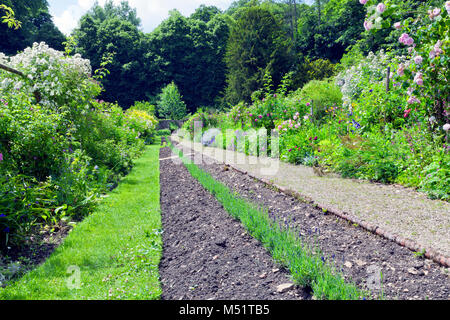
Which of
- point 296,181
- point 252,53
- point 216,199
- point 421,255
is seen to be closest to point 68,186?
point 216,199

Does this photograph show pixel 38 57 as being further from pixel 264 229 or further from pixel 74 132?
pixel 264 229

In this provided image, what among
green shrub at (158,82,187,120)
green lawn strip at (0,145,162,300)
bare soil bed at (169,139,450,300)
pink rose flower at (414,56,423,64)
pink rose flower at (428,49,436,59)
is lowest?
green lawn strip at (0,145,162,300)

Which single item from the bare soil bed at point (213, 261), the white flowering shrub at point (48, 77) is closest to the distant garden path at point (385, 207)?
the bare soil bed at point (213, 261)

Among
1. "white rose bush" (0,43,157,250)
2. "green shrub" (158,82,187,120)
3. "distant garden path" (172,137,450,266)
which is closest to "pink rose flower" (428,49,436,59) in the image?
"distant garden path" (172,137,450,266)

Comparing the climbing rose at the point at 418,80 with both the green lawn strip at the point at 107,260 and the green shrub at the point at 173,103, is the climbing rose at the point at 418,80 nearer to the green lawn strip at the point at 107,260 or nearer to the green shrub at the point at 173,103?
the green lawn strip at the point at 107,260

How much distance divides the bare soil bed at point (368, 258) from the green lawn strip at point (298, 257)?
0.14m

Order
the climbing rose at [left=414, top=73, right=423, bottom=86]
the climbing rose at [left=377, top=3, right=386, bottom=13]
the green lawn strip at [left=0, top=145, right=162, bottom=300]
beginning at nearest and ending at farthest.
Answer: the green lawn strip at [left=0, top=145, right=162, bottom=300], the climbing rose at [left=377, top=3, right=386, bottom=13], the climbing rose at [left=414, top=73, right=423, bottom=86]

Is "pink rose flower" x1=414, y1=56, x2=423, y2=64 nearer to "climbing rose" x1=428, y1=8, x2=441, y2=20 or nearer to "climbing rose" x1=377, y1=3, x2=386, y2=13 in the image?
"climbing rose" x1=428, y1=8, x2=441, y2=20

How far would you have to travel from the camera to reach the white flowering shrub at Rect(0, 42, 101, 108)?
217 inches

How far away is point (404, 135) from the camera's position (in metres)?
4.75

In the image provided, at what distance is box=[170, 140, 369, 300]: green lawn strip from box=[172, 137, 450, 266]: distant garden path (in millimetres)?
721

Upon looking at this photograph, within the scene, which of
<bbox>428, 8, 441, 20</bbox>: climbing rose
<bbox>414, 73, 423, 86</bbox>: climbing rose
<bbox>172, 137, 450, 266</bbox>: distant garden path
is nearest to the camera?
<bbox>172, 137, 450, 266</bbox>: distant garden path

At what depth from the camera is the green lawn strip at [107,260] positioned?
2.29 metres

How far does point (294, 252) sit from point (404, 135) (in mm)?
3487
